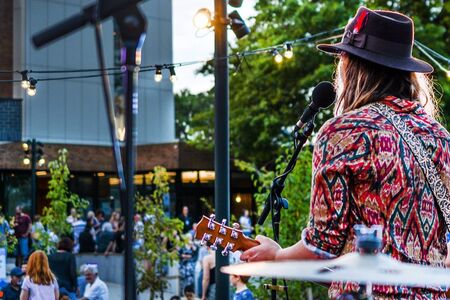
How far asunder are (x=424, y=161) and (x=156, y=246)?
42.9 feet

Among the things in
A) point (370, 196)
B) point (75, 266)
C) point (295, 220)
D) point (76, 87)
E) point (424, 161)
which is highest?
point (76, 87)

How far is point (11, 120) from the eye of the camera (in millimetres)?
29453

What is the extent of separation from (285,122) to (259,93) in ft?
5.35

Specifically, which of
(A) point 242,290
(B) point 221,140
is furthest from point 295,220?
(B) point 221,140

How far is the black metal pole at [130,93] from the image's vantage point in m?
3.03

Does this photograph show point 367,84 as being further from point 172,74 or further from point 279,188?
point 172,74

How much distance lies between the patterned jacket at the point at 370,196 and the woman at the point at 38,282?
8944 mm

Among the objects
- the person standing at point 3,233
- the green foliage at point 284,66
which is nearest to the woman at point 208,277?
the person standing at point 3,233

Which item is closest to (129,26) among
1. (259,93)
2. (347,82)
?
(347,82)

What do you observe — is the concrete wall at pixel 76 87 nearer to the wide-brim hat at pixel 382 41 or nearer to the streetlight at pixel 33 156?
the streetlight at pixel 33 156

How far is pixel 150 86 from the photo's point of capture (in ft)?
112

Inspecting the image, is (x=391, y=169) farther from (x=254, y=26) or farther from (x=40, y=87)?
(x=40, y=87)

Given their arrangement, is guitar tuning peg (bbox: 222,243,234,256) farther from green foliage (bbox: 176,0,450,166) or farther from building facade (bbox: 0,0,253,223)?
building facade (bbox: 0,0,253,223)

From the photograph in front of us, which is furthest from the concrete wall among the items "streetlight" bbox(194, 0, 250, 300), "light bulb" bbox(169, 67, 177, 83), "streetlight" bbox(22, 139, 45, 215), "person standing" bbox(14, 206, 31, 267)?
"streetlight" bbox(194, 0, 250, 300)
